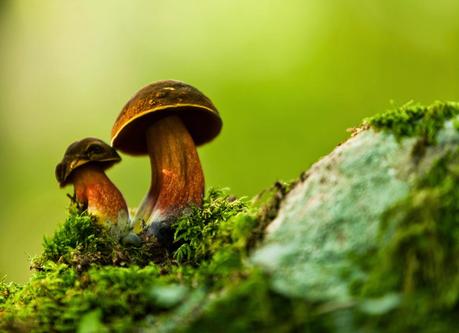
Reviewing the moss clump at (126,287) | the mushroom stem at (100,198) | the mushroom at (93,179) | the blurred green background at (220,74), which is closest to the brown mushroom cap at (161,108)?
the mushroom at (93,179)

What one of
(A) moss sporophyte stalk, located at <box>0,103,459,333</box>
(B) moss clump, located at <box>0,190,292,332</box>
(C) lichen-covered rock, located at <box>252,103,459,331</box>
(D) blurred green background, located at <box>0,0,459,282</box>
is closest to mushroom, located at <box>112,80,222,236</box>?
(B) moss clump, located at <box>0,190,292,332</box>

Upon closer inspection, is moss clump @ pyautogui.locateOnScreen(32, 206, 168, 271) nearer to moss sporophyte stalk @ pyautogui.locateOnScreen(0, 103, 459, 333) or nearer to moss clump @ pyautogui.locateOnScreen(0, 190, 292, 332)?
moss clump @ pyautogui.locateOnScreen(0, 190, 292, 332)

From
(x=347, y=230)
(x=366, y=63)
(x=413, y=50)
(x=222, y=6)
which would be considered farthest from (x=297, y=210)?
(x=222, y=6)

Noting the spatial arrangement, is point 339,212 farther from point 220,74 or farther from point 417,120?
point 220,74

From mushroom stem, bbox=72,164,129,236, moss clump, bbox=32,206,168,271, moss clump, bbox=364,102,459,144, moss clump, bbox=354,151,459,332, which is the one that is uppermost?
mushroom stem, bbox=72,164,129,236

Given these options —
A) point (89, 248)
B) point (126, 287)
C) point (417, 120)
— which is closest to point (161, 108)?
point (89, 248)
